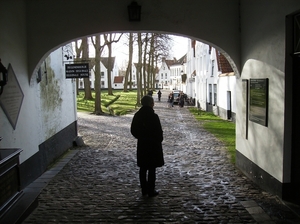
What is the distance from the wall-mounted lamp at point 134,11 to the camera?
23.6 feet

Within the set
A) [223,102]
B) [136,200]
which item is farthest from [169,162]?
[223,102]

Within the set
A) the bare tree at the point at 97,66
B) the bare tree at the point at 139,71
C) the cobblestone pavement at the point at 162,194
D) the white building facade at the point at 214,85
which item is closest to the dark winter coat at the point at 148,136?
the cobblestone pavement at the point at 162,194

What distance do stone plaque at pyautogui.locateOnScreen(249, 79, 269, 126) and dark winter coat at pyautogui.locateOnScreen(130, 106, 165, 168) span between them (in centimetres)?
198

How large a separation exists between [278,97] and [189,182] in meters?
2.67

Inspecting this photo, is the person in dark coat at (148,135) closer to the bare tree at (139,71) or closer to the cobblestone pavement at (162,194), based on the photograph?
the cobblestone pavement at (162,194)

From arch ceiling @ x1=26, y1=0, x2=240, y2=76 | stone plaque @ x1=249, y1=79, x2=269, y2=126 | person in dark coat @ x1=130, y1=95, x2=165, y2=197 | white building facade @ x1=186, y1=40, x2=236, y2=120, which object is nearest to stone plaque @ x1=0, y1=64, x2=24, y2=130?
arch ceiling @ x1=26, y1=0, x2=240, y2=76

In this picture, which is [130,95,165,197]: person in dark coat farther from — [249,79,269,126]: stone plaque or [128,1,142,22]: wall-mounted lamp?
[128,1,142,22]: wall-mounted lamp

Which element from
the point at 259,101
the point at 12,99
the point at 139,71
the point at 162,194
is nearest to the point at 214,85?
the point at 139,71

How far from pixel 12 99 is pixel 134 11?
3.04m

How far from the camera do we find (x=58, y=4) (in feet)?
24.4

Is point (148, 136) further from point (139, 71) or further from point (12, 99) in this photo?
point (139, 71)

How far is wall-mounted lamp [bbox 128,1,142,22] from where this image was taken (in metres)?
7.19

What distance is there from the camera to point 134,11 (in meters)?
7.20

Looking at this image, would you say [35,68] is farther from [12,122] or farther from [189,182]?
[189,182]
